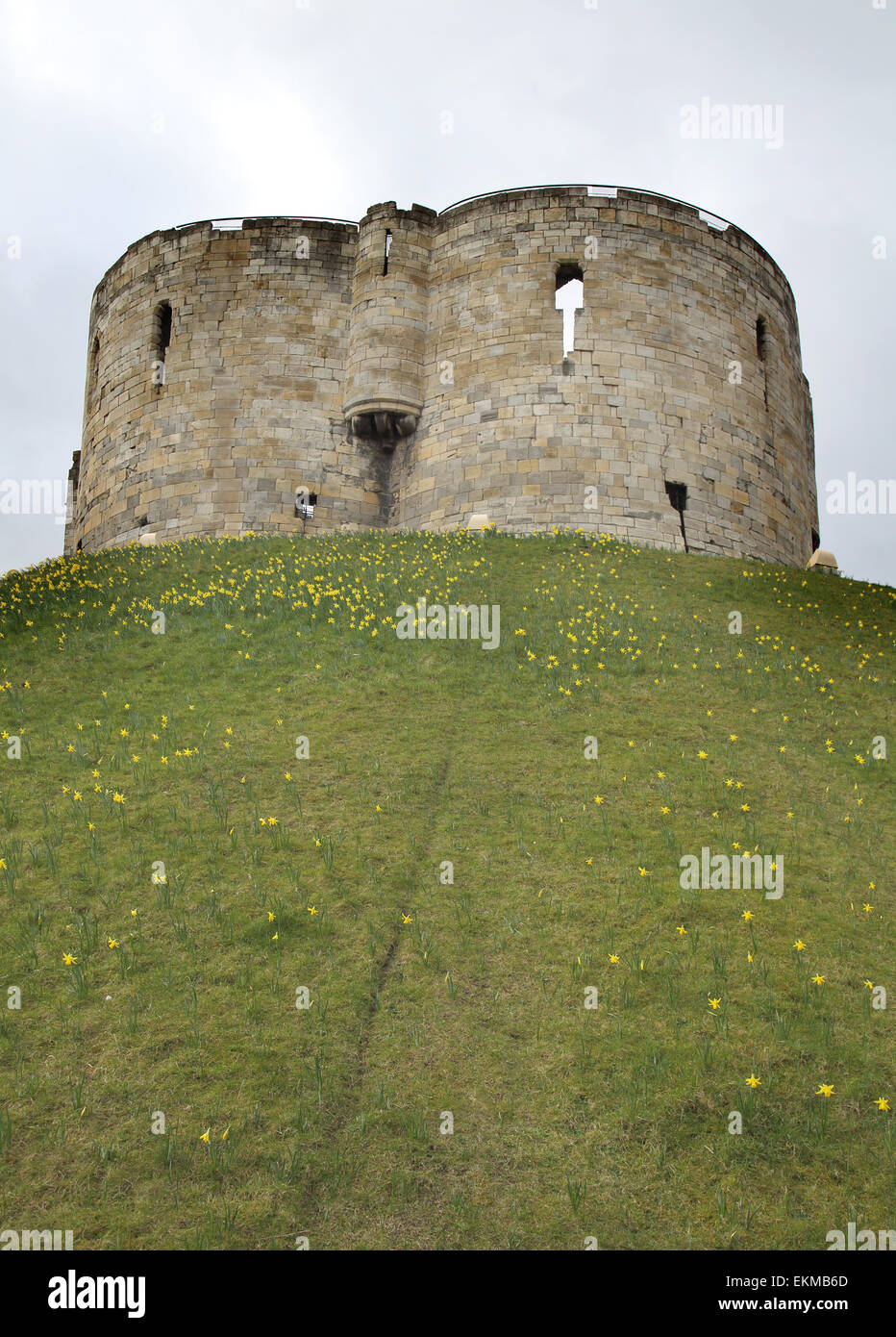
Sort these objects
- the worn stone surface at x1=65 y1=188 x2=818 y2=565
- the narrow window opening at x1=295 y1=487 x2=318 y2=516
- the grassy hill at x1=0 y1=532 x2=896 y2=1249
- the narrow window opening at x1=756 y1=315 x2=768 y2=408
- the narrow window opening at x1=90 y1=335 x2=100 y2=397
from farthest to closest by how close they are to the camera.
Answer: the narrow window opening at x1=90 y1=335 x2=100 y2=397, the narrow window opening at x1=756 y1=315 x2=768 y2=408, the narrow window opening at x1=295 y1=487 x2=318 y2=516, the worn stone surface at x1=65 y1=188 x2=818 y2=565, the grassy hill at x1=0 y1=532 x2=896 y2=1249

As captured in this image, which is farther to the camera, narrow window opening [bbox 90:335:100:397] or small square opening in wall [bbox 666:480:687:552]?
narrow window opening [bbox 90:335:100:397]

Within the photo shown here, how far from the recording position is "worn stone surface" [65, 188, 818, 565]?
25.6 metres

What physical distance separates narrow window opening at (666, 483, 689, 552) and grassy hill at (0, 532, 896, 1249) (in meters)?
8.23

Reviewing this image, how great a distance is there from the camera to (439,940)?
9828 mm

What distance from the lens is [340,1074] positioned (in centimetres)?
825

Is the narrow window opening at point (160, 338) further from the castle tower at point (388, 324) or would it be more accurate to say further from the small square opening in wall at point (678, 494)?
the small square opening in wall at point (678, 494)

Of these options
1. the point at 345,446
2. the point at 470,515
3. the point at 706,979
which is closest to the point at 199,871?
the point at 706,979

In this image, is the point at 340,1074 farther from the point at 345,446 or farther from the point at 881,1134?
the point at 345,446

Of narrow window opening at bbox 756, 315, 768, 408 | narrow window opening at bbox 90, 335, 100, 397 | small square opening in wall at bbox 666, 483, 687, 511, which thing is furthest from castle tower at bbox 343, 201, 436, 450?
narrow window opening at bbox 756, 315, 768, 408

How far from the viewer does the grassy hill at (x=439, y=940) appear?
7.37 metres

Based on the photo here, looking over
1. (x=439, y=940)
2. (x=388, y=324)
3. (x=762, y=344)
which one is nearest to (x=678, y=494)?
(x=762, y=344)

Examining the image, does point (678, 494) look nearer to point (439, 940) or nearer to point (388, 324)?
point (388, 324)

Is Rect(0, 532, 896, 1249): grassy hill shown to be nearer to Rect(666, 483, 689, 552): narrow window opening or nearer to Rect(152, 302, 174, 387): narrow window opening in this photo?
Rect(666, 483, 689, 552): narrow window opening

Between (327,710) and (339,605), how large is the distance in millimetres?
4040
